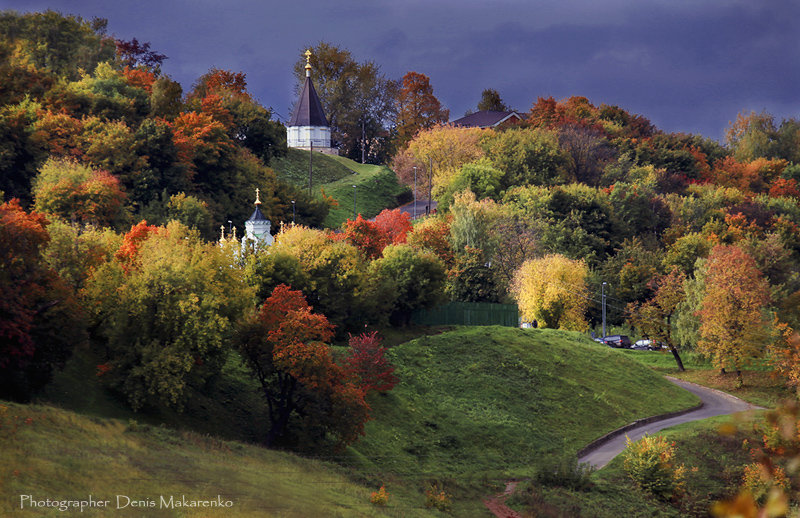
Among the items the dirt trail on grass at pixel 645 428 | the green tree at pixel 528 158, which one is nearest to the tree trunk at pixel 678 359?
the dirt trail on grass at pixel 645 428

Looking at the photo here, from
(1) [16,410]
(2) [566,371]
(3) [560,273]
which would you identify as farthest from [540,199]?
(1) [16,410]

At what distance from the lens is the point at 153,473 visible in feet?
94.5

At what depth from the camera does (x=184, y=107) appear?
3561 inches

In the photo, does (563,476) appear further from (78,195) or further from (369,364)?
(78,195)

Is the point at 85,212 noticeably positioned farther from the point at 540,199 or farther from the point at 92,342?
the point at 540,199

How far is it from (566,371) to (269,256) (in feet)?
89.4

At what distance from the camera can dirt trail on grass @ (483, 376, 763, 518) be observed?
136 feet

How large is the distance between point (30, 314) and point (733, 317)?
57.7m

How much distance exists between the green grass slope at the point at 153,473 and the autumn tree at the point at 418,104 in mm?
120354

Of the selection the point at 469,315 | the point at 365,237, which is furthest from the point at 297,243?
the point at 469,315

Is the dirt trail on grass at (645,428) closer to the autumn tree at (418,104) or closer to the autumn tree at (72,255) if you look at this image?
the autumn tree at (72,255)

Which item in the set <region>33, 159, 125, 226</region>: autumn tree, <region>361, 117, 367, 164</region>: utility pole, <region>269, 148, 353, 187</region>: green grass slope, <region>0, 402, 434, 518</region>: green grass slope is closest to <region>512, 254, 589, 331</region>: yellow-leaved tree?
<region>33, 159, 125, 226</region>: autumn tree

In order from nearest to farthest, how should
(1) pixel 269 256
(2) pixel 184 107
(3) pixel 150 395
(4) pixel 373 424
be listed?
(3) pixel 150 395
(4) pixel 373 424
(1) pixel 269 256
(2) pixel 184 107

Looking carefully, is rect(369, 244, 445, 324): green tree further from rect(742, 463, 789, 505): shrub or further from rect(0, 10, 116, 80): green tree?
rect(0, 10, 116, 80): green tree
